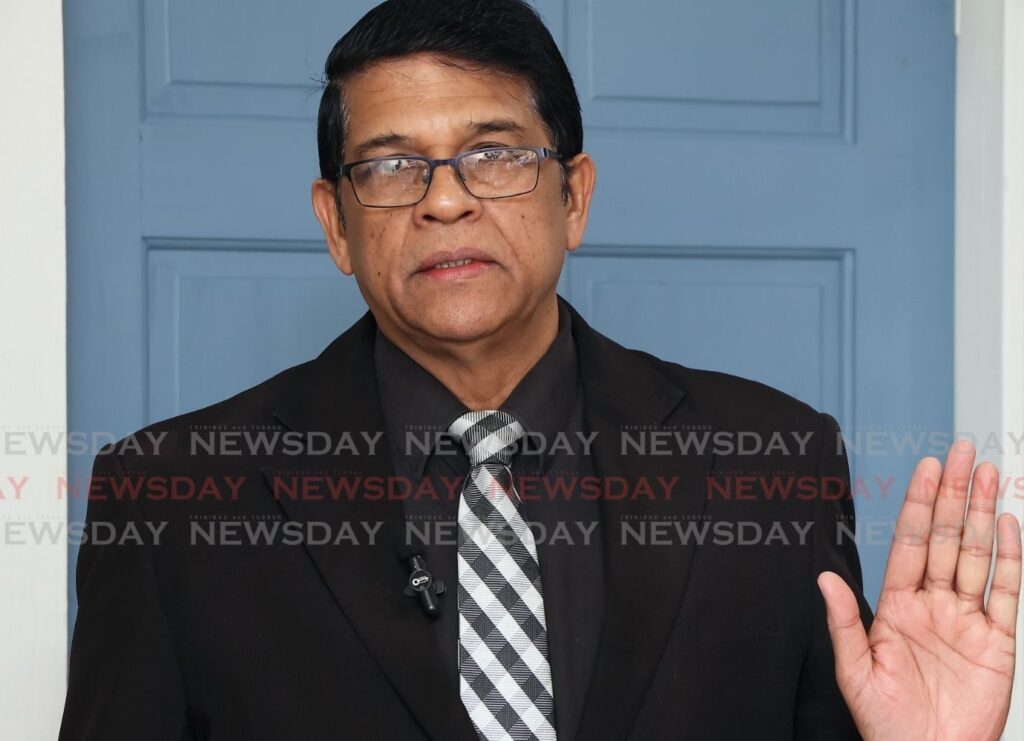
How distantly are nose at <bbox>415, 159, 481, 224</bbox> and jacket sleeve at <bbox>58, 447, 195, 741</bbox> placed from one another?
20.2 inches

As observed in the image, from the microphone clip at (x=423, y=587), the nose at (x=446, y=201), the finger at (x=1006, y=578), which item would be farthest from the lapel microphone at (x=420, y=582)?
the finger at (x=1006, y=578)

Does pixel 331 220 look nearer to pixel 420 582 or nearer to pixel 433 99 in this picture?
pixel 433 99

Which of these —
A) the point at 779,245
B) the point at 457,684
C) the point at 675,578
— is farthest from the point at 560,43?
the point at 457,684

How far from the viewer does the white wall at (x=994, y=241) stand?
2227mm

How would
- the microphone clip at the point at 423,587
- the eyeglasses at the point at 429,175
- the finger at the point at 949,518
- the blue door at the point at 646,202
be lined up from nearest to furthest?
1. the finger at the point at 949,518
2. the microphone clip at the point at 423,587
3. the eyeglasses at the point at 429,175
4. the blue door at the point at 646,202

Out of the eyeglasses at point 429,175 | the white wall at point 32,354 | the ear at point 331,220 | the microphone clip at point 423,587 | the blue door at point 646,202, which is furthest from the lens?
the blue door at point 646,202

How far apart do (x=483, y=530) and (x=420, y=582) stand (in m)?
0.12

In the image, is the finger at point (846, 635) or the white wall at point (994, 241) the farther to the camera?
the white wall at point (994, 241)

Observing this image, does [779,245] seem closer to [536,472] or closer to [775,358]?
[775,358]

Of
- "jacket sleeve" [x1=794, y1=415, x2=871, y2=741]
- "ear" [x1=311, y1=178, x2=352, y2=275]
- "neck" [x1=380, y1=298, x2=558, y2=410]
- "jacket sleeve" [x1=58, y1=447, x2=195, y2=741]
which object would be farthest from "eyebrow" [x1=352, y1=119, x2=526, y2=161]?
"jacket sleeve" [x1=794, y1=415, x2=871, y2=741]

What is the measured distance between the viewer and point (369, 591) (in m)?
1.65

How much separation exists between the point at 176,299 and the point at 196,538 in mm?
576

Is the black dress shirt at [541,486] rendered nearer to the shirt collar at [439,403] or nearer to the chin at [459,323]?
the shirt collar at [439,403]

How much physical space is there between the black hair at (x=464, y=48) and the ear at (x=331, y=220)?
3cm
